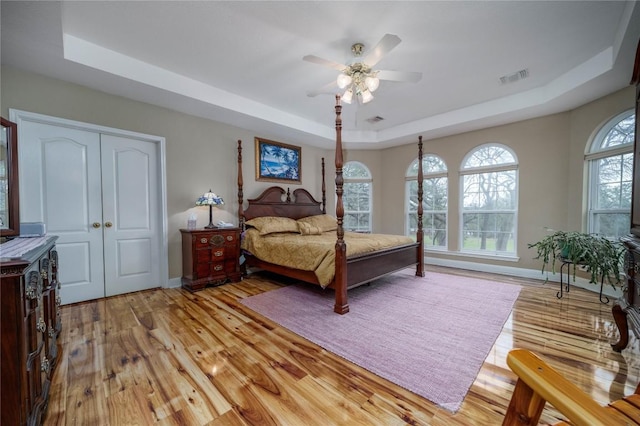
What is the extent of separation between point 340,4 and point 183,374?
10.1 feet

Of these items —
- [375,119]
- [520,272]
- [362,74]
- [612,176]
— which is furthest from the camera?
[375,119]

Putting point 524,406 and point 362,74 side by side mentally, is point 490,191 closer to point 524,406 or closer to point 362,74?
point 362,74

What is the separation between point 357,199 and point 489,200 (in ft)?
8.71

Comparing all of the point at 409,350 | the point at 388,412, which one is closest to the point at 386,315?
the point at 409,350

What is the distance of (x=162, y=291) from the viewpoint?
3.55 metres

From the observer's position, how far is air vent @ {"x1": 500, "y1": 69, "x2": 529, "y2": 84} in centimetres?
319

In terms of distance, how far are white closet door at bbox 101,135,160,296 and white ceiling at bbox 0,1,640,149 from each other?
74 centimetres

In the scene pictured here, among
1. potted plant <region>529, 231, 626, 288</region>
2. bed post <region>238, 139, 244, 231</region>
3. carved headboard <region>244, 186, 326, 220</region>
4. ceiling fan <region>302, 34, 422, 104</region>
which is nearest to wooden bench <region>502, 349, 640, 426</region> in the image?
ceiling fan <region>302, 34, 422, 104</region>

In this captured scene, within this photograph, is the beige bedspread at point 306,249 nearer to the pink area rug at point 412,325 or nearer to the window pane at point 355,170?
the pink area rug at point 412,325

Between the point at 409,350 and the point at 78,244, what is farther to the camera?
the point at 78,244

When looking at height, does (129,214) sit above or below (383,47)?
below

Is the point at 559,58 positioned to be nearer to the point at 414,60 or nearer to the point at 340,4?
the point at 414,60

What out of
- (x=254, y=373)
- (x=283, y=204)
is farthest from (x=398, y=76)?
(x=283, y=204)

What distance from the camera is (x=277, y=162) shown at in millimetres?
5027
